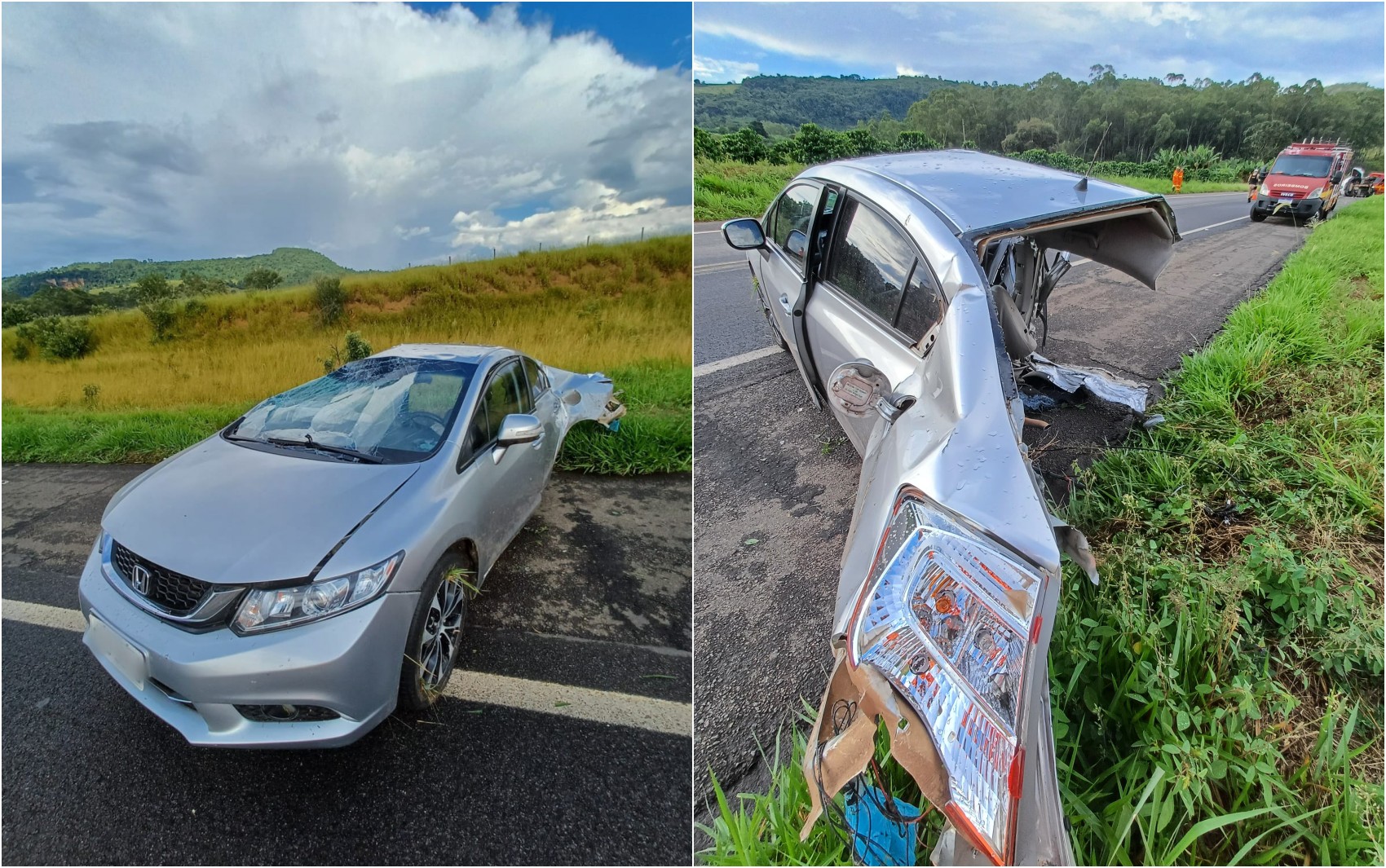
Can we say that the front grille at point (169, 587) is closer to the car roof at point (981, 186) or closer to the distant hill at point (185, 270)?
the car roof at point (981, 186)

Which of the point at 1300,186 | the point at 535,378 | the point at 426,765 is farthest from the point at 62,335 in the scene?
the point at 1300,186

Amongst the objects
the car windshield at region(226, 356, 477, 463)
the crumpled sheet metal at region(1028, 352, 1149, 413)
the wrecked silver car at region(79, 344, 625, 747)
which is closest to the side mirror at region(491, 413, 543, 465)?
the wrecked silver car at region(79, 344, 625, 747)

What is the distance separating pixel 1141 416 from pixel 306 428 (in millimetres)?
4398

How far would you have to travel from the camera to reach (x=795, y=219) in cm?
388

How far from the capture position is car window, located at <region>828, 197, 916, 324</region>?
2705 millimetres

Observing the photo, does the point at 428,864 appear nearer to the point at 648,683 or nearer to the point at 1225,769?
the point at 648,683

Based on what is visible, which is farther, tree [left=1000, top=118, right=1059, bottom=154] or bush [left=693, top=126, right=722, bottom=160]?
tree [left=1000, top=118, right=1059, bottom=154]

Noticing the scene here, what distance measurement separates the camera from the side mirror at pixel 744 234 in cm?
412

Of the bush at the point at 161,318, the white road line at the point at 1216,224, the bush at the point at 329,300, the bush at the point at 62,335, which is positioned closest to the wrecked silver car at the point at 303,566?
the bush at the point at 329,300

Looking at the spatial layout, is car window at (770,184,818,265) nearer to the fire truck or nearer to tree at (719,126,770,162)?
tree at (719,126,770,162)

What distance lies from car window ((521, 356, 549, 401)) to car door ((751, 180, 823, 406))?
5.22 ft

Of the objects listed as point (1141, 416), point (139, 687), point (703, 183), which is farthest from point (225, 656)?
point (703, 183)

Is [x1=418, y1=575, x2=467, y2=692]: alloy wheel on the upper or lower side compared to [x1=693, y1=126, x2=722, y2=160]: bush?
lower

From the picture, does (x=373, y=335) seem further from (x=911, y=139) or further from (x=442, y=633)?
(x=911, y=139)
